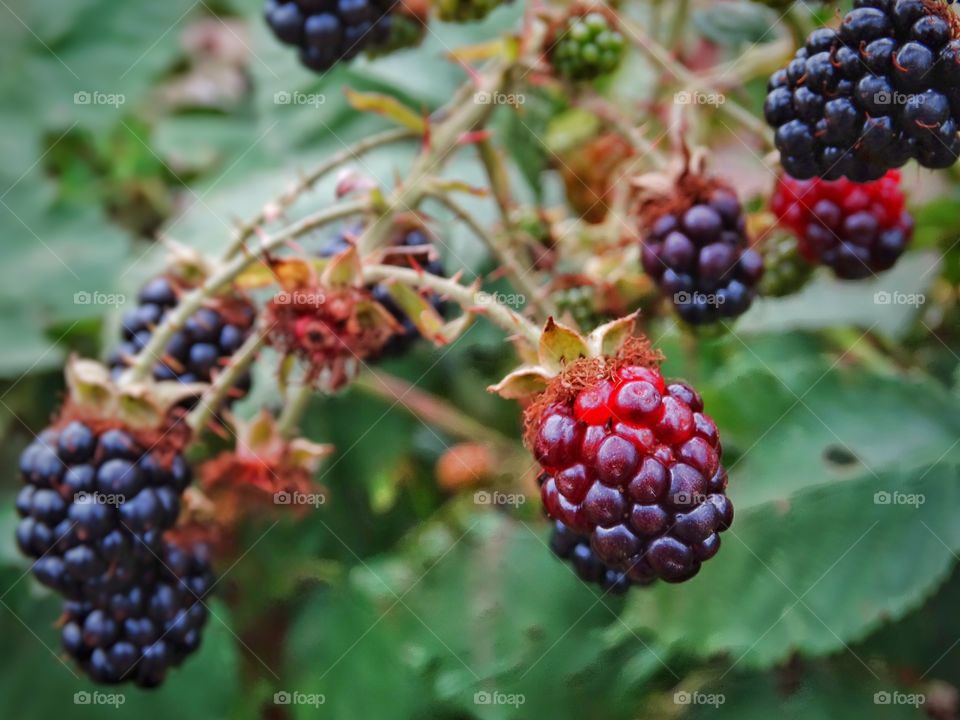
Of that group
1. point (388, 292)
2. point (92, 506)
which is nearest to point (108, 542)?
point (92, 506)

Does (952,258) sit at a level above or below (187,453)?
below

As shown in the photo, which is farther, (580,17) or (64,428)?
(580,17)

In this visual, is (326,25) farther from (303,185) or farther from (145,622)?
(145,622)

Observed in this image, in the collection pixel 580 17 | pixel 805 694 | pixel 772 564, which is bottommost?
pixel 805 694

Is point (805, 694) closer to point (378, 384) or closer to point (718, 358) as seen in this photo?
point (718, 358)

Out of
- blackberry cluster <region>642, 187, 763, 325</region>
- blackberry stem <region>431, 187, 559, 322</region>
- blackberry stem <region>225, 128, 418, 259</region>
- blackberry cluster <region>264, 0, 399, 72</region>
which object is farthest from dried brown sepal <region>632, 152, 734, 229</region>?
blackberry cluster <region>264, 0, 399, 72</region>

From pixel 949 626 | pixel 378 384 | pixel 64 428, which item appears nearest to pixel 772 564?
pixel 949 626

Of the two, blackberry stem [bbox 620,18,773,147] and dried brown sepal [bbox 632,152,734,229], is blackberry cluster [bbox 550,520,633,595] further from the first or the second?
blackberry stem [bbox 620,18,773,147]
